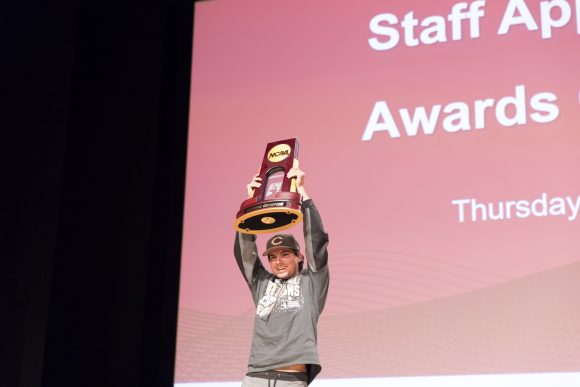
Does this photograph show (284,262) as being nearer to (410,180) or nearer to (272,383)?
(272,383)

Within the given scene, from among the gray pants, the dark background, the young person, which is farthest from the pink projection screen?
the gray pants

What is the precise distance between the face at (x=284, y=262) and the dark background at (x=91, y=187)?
1621mm

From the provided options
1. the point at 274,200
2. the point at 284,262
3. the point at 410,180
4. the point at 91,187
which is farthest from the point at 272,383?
the point at 91,187

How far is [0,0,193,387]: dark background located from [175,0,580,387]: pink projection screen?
0.35m

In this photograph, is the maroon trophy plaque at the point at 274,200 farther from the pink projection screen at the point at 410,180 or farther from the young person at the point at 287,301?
the pink projection screen at the point at 410,180

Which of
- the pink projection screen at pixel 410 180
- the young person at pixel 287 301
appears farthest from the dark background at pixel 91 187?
the young person at pixel 287 301

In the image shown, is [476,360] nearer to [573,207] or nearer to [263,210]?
[573,207]

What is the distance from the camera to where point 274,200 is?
2.57 meters

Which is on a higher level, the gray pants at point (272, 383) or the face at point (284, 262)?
the face at point (284, 262)

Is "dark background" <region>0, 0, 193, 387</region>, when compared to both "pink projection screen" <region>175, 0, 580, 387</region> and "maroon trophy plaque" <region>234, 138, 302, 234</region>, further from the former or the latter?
"maroon trophy plaque" <region>234, 138, 302, 234</region>

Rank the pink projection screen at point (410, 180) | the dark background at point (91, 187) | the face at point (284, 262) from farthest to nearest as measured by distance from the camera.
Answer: the dark background at point (91, 187) → the pink projection screen at point (410, 180) → the face at point (284, 262)

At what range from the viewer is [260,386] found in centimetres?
254

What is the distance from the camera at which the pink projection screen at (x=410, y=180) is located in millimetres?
3355

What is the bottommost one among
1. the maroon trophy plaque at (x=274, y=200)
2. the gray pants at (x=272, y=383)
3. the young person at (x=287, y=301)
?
the gray pants at (x=272, y=383)
